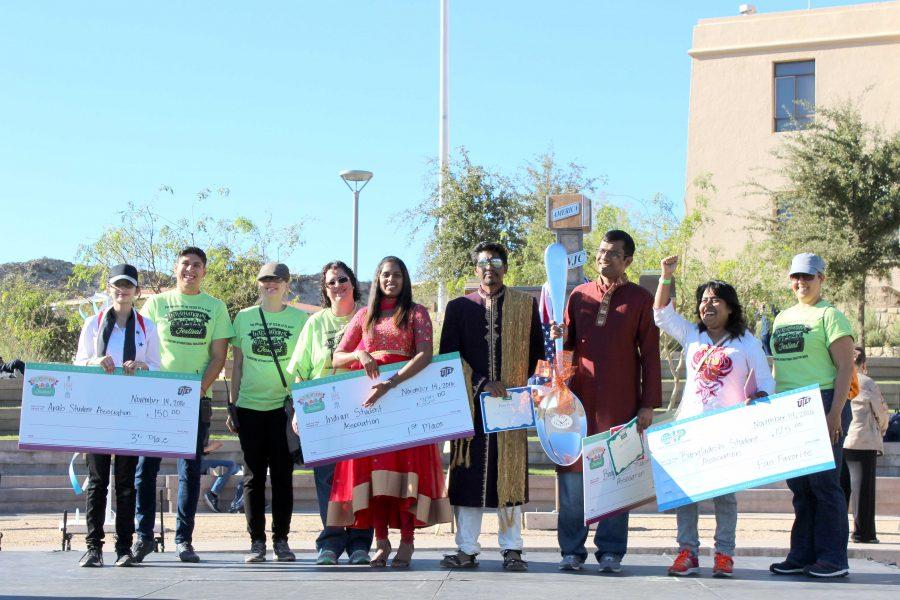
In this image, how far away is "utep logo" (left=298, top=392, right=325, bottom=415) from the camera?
7809 mm

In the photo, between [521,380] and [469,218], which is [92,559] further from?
[469,218]

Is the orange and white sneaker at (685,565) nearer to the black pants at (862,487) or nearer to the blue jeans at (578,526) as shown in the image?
the blue jeans at (578,526)

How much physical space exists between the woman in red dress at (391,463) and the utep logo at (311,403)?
0.27m

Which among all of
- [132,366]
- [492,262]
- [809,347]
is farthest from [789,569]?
[132,366]

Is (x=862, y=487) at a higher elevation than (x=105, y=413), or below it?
below

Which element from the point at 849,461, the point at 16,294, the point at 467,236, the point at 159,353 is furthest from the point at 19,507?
the point at 16,294

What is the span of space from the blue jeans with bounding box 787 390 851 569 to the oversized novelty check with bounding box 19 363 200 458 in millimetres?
3950

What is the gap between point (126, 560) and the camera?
7895 mm

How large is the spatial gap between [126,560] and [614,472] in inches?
125

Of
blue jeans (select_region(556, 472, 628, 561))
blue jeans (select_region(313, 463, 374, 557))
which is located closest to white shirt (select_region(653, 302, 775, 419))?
blue jeans (select_region(556, 472, 628, 561))

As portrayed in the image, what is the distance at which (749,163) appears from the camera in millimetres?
33844

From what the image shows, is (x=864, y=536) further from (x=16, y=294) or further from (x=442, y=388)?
(x=16, y=294)

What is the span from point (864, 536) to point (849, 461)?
785mm

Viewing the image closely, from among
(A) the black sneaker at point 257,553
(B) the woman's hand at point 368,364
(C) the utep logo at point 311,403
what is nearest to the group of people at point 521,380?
(B) the woman's hand at point 368,364
